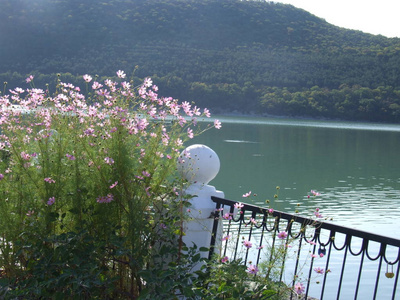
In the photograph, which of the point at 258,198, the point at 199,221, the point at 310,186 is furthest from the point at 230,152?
the point at 199,221

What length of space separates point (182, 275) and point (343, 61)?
8339 centimetres

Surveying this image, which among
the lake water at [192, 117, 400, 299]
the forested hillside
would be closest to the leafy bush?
the lake water at [192, 117, 400, 299]

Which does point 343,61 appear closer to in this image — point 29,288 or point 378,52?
point 378,52

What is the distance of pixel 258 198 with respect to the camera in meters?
15.9

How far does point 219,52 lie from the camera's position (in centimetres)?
8281

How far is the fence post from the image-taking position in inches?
130

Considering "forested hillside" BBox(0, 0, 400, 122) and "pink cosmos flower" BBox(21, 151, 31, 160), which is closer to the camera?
"pink cosmos flower" BBox(21, 151, 31, 160)

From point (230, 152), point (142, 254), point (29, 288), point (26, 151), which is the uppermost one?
point (26, 151)

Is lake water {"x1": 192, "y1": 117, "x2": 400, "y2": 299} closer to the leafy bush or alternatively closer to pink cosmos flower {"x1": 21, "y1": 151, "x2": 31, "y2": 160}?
the leafy bush

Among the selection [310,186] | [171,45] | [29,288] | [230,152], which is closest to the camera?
[29,288]

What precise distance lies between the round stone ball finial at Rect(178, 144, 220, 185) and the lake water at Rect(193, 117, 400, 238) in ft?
24.3

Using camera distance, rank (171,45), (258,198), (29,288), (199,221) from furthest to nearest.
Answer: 1. (171,45)
2. (258,198)
3. (199,221)
4. (29,288)

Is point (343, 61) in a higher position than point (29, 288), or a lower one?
higher

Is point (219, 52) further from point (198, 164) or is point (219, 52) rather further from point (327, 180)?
point (198, 164)
